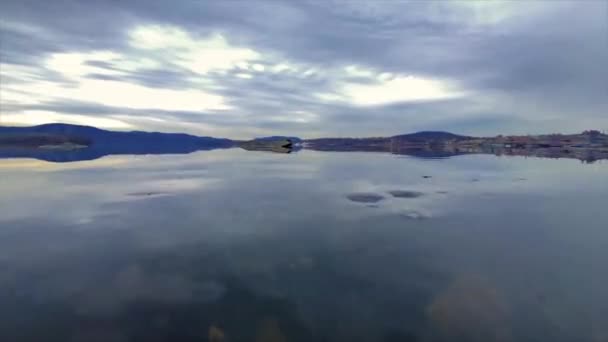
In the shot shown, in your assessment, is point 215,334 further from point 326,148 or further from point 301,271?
point 326,148

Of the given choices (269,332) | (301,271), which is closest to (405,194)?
(301,271)

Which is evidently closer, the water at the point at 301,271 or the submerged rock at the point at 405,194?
the water at the point at 301,271

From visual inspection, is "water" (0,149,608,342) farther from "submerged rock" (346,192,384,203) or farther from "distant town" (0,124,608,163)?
"distant town" (0,124,608,163)

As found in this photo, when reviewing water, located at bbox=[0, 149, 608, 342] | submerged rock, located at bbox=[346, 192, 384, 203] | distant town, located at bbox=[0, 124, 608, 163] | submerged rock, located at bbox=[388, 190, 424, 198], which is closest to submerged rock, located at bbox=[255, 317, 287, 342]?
water, located at bbox=[0, 149, 608, 342]

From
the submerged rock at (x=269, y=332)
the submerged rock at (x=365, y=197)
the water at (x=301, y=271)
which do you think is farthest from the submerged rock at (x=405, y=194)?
the submerged rock at (x=269, y=332)

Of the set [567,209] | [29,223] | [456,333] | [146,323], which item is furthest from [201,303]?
[567,209]

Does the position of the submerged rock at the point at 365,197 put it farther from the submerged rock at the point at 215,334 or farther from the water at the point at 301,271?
the submerged rock at the point at 215,334
